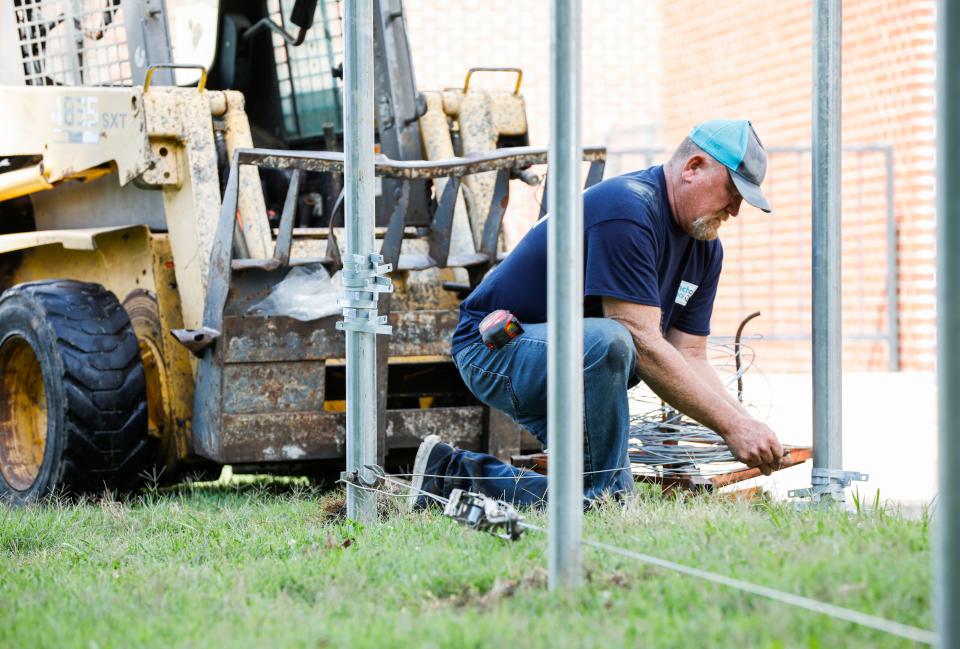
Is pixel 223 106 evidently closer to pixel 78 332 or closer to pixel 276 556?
pixel 78 332

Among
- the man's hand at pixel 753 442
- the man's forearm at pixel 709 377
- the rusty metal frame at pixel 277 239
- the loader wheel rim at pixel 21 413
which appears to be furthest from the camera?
the loader wheel rim at pixel 21 413

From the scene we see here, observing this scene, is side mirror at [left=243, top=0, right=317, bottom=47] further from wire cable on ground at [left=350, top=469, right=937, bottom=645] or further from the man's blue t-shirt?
wire cable on ground at [left=350, top=469, right=937, bottom=645]

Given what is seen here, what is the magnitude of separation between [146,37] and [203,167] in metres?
0.92

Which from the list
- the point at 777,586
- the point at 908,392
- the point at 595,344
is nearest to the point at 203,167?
the point at 595,344

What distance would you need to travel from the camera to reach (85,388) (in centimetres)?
518

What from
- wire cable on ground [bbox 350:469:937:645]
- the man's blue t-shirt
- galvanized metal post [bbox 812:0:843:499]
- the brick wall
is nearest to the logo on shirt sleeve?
the man's blue t-shirt

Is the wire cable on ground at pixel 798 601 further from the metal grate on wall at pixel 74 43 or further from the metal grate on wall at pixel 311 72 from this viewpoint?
the metal grate on wall at pixel 74 43

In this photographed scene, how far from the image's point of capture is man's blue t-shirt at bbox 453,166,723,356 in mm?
4285

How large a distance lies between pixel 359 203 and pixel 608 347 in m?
0.93

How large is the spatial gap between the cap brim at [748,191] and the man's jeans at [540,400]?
0.61 meters

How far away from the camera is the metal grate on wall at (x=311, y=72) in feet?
21.0

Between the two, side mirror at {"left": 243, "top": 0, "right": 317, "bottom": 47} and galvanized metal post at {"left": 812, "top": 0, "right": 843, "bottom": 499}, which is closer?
galvanized metal post at {"left": 812, "top": 0, "right": 843, "bottom": 499}

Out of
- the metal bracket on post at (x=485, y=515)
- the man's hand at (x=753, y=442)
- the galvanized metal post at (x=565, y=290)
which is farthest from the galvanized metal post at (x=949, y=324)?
the man's hand at (x=753, y=442)

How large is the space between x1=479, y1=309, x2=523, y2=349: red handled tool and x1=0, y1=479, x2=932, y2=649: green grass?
693 millimetres
